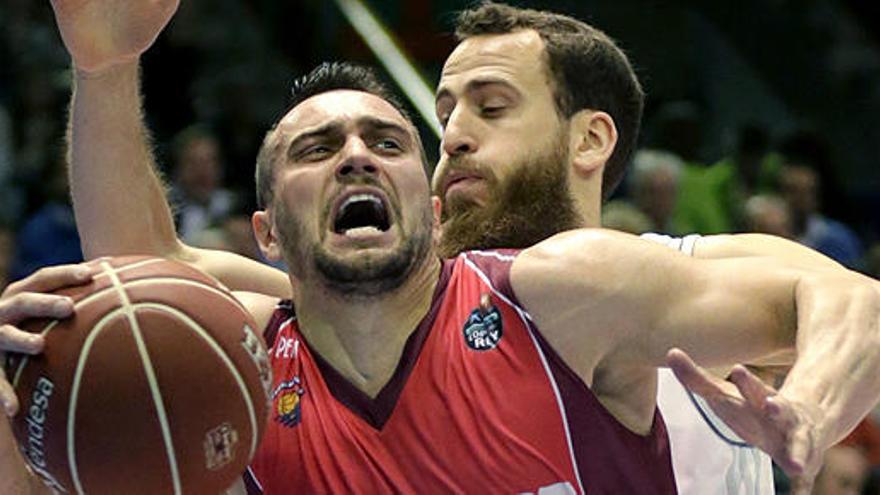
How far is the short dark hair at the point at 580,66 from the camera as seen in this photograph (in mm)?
5668

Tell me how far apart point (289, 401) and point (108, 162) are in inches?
37.2

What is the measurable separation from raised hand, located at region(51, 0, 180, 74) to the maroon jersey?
0.96 metres

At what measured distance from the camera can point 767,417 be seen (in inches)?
141

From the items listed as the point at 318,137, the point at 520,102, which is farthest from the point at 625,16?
the point at 318,137

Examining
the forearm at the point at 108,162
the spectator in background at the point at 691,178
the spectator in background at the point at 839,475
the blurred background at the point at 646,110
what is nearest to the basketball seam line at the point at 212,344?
the forearm at the point at 108,162

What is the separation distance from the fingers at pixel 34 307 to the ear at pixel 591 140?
211cm

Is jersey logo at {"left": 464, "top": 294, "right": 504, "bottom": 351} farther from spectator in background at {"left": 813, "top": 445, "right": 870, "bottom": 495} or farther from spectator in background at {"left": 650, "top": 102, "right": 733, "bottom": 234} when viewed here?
spectator in background at {"left": 650, "top": 102, "right": 733, "bottom": 234}

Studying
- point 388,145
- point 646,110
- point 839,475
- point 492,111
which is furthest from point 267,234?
point 646,110

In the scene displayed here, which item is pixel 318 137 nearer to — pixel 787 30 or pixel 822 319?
pixel 822 319

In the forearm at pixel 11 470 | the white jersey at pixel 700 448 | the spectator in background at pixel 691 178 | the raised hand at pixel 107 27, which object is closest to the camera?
the forearm at pixel 11 470

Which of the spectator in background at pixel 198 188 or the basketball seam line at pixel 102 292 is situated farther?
the spectator in background at pixel 198 188

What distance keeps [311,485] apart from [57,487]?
68cm

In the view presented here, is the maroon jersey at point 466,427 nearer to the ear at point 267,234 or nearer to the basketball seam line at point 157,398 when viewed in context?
the ear at point 267,234

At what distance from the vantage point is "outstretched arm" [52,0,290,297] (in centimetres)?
481
